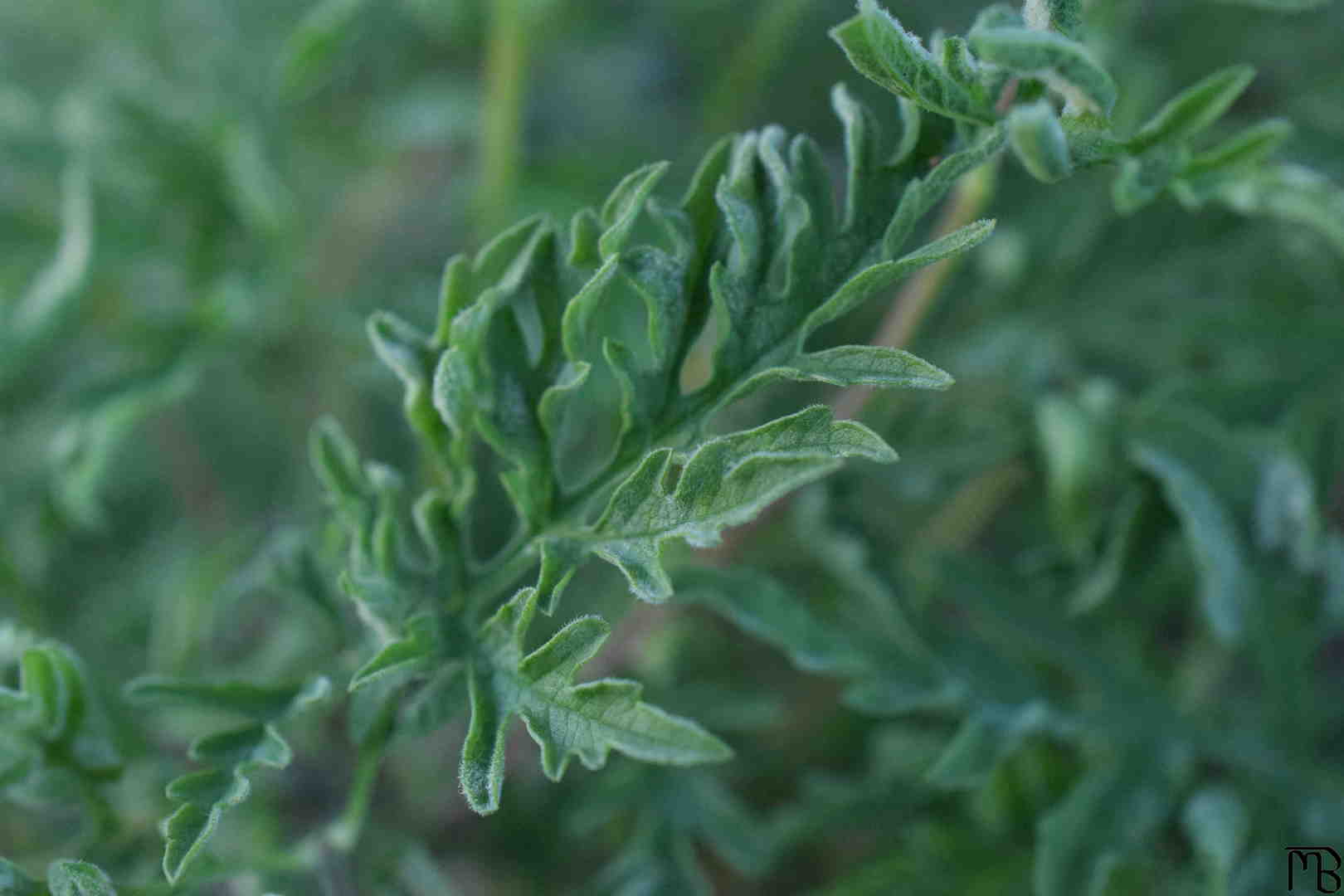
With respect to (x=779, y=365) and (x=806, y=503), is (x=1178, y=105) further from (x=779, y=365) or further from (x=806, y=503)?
(x=806, y=503)

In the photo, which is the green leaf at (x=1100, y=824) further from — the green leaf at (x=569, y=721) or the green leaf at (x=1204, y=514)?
the green leaf at (x=569, y=721)

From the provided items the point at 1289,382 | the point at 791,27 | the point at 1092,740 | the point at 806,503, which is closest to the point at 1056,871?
the point at 1092,740

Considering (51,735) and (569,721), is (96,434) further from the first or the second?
(569,721)

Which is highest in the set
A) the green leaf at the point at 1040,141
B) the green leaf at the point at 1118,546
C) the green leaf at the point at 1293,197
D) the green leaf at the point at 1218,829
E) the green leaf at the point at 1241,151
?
the green leaf at the point at 1040,141
